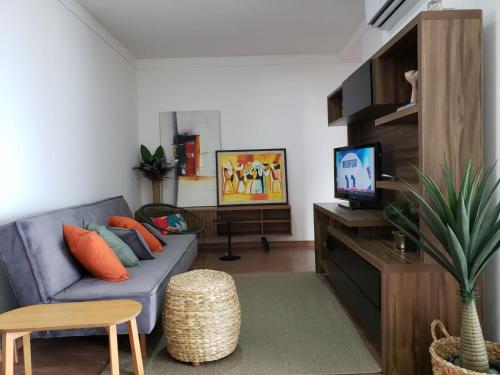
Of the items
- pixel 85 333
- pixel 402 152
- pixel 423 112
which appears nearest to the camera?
pixel 423 112

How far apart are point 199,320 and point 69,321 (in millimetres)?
667

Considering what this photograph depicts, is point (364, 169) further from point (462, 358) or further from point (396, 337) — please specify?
point (462, 358)

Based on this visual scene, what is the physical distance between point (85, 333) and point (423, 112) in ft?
7.02

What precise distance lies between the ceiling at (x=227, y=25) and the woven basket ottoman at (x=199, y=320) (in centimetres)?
272

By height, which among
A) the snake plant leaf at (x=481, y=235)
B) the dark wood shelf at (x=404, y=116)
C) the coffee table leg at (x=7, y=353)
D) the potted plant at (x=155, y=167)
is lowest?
the coffee table leg at (x=7, y=353)

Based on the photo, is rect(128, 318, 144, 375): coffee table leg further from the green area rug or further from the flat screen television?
the flat screen television

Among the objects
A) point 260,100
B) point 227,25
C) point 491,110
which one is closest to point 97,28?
point 227,25

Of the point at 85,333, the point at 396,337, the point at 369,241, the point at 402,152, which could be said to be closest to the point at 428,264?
the point at 396,337

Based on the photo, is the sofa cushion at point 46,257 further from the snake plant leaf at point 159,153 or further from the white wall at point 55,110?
the snake plant leaf at point 159,153

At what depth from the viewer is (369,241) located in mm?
2666

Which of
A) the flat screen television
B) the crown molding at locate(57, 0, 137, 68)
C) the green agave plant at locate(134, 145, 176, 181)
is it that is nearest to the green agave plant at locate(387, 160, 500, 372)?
the flat screen television

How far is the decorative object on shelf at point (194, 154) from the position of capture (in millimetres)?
5578

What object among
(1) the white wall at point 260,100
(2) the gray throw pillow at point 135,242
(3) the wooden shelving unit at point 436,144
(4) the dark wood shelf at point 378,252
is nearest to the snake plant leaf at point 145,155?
(1) the white wall at point 260,100

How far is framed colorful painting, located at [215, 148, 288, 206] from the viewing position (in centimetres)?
554
